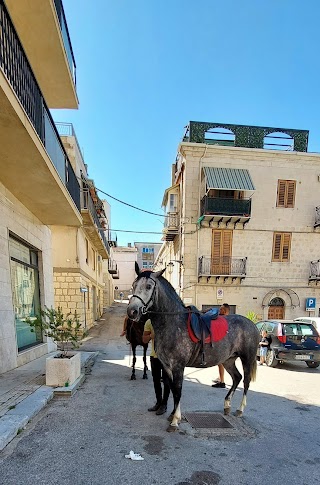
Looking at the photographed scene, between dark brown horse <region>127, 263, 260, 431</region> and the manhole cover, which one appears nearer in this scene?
dark brown horse <region>127, 263, 260, 431</region>

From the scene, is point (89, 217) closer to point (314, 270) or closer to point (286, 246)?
point (286, 246)

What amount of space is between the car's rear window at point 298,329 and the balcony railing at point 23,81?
8.39m

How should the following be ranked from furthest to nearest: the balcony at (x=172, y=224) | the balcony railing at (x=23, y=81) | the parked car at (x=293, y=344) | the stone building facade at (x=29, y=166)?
the balcony at (x=172, y=224) → the parked car at (x=293, y=344) → the stone building facade at (x=29, y=166) → the balcony railing at (x=23, y=81)

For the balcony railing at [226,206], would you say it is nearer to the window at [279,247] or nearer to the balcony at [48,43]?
the window at [279,247]

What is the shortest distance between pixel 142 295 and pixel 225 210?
13.1 metres

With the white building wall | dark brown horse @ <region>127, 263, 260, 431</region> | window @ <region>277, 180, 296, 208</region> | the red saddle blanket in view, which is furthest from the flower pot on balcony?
window @ <region>277, 180, 296, 208</region>

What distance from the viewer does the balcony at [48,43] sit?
576cm

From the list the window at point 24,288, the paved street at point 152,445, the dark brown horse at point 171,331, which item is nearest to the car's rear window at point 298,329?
the paved street at point 152,445

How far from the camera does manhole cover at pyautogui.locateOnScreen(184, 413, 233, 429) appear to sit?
3.68m

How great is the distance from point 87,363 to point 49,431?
3.89 metres

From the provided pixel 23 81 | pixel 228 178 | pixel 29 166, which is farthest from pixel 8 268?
pixel 228 178

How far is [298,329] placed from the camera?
8438 mm

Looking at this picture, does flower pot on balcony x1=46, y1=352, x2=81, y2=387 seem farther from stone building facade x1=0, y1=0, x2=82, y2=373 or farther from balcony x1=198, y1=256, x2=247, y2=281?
balcony x1=198, y1=256, x2=247, y2=281

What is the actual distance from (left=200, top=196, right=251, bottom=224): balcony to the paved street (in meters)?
11.3
